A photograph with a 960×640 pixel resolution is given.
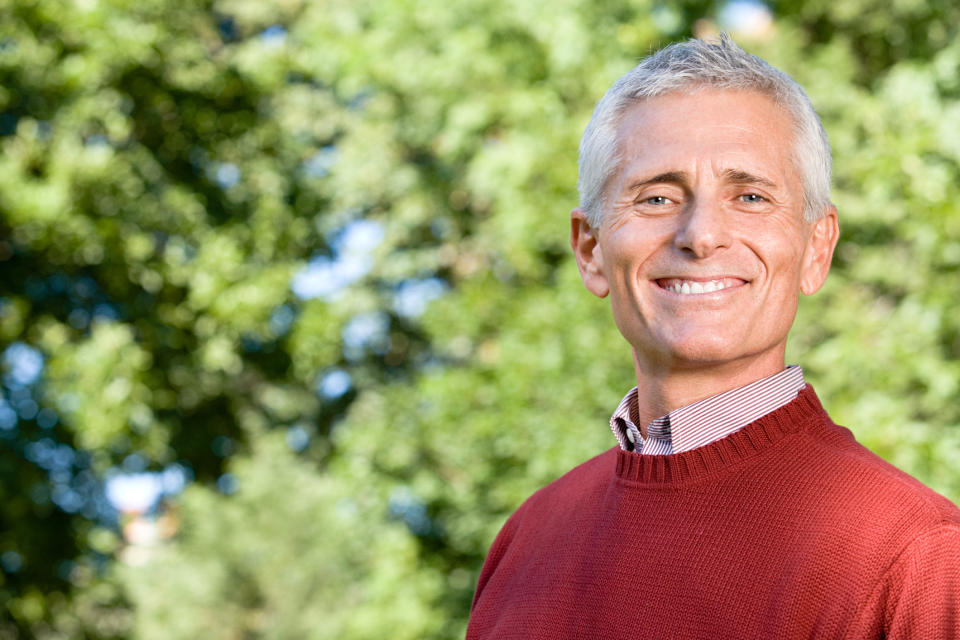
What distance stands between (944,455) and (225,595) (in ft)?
19.2

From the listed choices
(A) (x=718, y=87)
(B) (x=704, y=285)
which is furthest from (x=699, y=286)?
(A) (x=718, y=87)

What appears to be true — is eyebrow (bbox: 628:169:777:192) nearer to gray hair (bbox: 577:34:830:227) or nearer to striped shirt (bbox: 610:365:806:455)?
gray hair (bbox: 577:34:830:227)

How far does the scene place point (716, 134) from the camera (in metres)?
1.34

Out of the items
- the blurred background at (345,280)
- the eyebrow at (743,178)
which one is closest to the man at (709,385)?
the eyebrow at (743,178)

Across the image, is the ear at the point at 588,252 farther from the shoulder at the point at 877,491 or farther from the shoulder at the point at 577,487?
the shoulder at the point at 877,491

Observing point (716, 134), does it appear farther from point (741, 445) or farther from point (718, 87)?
point (741, 445)

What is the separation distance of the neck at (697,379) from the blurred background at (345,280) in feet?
11.7

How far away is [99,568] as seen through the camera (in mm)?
9117

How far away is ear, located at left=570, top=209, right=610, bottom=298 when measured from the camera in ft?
5.12

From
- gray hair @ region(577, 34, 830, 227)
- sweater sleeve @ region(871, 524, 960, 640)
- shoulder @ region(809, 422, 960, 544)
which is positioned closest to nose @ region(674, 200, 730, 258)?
gray hair @ region(577, 34, 830, 227)

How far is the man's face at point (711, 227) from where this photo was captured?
4.43 feet

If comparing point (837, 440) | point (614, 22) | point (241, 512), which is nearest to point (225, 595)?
point (241, 512)

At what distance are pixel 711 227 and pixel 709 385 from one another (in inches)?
8.3

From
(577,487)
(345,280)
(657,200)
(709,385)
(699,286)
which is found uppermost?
(345,280)
